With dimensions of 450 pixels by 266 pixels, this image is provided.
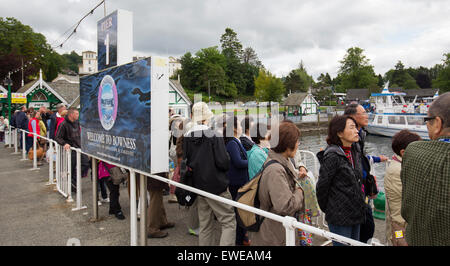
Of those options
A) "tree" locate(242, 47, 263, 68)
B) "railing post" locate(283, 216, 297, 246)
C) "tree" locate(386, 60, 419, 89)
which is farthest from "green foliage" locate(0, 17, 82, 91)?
"tree" locate(386, 60, 419, 89)

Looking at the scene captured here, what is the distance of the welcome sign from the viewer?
3232mm

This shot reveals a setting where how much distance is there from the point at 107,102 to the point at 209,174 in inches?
77.4

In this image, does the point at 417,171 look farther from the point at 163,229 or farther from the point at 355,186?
the point at 163,229

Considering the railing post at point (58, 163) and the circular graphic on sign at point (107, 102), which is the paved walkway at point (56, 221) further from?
the circular graphic on sign at point (107, 102)

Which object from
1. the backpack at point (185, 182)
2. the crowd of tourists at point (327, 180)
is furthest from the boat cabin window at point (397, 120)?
the backpack at point (185, 182)

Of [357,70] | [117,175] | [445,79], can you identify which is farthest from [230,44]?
[117,175]

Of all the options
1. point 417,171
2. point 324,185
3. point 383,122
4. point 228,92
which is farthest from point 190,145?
point 228,92

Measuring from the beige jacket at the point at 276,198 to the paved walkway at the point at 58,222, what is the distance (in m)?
1.91

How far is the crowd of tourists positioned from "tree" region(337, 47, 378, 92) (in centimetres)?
9291

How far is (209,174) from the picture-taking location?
11.2ft
